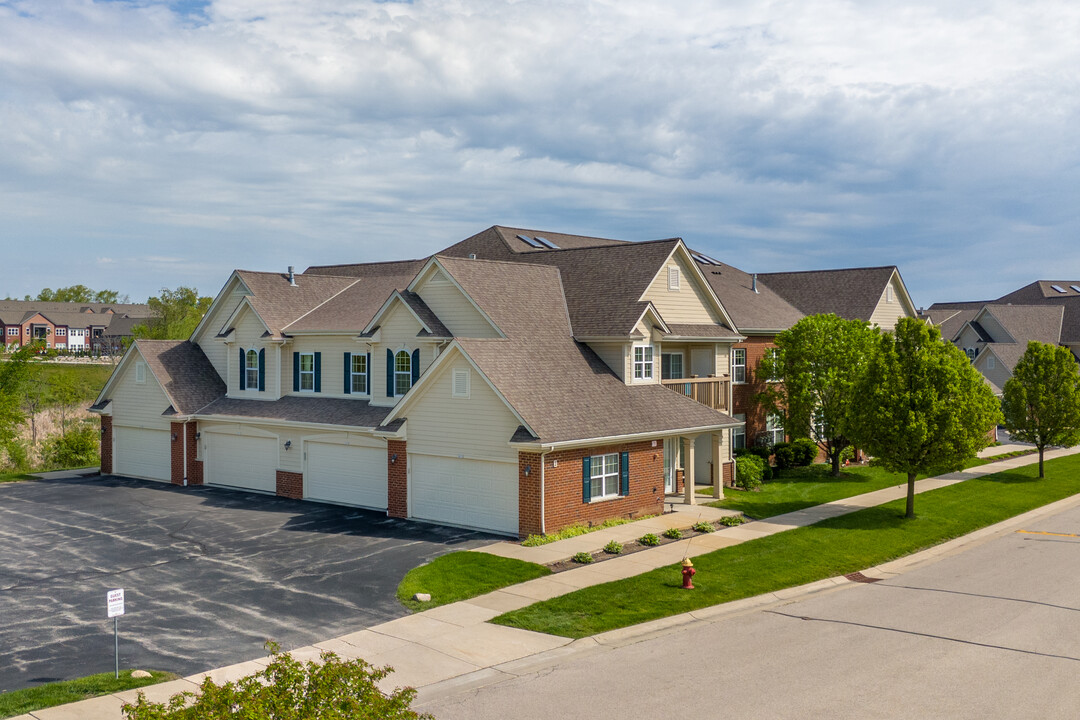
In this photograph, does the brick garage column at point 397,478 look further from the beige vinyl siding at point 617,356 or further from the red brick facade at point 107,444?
the red brick facade at point 107,444

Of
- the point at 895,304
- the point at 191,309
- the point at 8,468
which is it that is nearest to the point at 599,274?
the point at 895,304

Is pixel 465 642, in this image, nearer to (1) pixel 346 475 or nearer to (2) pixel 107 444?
(1) pixel 346 475

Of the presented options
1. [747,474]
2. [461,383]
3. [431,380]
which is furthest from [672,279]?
[431,380]

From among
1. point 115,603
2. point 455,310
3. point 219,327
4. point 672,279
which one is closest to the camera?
point 115,603

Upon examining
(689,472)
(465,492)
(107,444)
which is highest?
(107,444)

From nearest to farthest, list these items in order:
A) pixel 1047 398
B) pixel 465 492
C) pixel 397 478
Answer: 1. pixel 465 492
2. pixel 397 478
3. pixel 1047 398

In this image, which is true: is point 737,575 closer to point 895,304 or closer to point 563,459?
point 563,459
